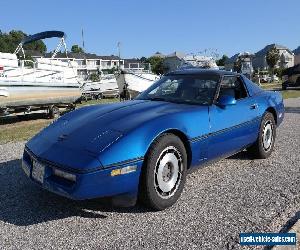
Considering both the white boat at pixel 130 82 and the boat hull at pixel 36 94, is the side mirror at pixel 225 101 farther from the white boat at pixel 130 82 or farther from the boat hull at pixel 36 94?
the white boat at pixel 130 82

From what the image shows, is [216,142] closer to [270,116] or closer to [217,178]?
[217,178]

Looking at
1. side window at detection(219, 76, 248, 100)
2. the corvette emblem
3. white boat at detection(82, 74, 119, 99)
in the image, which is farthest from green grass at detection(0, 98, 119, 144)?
white boat at detection(82, 74, 119, 99)

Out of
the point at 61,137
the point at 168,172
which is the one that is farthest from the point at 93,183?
the point at 168,172

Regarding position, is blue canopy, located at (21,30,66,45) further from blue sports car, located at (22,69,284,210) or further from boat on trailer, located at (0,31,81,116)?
blue sports car, located at (22,69,284,210)

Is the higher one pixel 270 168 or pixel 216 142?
pixel 216 142

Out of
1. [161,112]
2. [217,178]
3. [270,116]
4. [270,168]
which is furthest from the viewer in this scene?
[270,116]

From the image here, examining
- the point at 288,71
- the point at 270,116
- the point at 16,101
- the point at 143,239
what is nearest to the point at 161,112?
the point at 143,239

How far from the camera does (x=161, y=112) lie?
411 centimetres

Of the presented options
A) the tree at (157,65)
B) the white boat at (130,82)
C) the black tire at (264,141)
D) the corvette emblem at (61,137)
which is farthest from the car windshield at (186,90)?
the tree at (157,65)

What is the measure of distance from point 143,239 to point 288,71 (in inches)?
1004

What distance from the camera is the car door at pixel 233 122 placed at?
446cm

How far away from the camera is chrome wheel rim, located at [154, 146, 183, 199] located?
12.2ft

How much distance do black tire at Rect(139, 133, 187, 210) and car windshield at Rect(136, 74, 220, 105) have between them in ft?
3.13

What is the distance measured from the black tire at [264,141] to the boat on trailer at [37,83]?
8046mm
